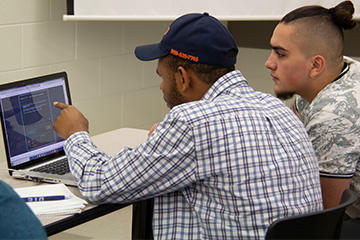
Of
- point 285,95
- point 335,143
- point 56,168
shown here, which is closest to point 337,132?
point 335,143

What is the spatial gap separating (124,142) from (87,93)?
99 cm

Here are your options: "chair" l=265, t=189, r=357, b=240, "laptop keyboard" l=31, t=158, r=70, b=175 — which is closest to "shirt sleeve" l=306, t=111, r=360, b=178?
"chair" l=265, t=189, r=357, b=240

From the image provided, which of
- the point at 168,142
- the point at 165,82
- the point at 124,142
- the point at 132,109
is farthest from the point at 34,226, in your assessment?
the point at 132,109

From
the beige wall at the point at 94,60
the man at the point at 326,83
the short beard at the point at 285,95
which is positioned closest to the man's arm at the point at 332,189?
the man at the point at 326,83

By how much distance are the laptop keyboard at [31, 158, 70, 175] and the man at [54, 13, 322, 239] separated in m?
0.35

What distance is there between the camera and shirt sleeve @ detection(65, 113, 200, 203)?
4.78 ft

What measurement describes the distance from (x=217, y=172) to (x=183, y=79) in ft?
1.06

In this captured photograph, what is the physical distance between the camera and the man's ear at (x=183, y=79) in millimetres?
1634

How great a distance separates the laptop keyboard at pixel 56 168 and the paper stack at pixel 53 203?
0.22m

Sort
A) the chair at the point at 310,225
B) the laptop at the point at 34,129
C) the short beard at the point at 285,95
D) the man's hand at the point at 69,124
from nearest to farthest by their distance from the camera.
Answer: the chair at the point at 310,225 < the man's hand at the point at 69,124 < the laptop at the point at 34,129 < the short beard at the point at 285,95

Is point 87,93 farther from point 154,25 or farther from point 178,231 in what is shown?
point 178,231

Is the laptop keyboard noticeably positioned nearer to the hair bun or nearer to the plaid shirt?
the plaid shirt

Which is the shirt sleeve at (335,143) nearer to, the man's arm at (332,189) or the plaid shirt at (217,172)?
Answer: the man's arm at (332,189)

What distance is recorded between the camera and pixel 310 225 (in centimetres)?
142
